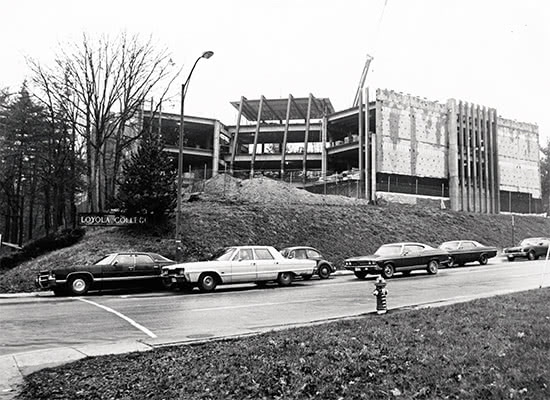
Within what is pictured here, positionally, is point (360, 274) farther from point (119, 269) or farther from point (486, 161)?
point (486, 161)

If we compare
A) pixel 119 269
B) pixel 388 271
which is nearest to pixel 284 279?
pixel 388 271

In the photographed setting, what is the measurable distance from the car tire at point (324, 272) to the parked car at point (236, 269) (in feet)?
7.87

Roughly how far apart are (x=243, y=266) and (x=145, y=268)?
374cm

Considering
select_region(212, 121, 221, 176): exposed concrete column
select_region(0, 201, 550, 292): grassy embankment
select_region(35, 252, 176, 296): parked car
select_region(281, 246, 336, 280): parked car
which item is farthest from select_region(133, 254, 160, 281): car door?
select_region(212, 121, 221, 176): exposed concrete column

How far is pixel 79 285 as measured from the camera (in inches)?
637

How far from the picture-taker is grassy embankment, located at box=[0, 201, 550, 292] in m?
21.5

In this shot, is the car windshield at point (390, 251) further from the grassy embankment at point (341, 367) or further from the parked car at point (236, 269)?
the grassy embankment at point (341, 367)

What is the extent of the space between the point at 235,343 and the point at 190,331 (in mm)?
2130

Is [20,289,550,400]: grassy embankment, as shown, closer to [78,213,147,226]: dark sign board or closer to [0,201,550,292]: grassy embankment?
[0,201,550,292]: grassy embankment

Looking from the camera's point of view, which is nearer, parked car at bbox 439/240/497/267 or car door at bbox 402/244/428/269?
car door at bbox 402/244/428/269

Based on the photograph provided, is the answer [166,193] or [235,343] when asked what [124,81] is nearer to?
[166,193]

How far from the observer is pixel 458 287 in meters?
15.0

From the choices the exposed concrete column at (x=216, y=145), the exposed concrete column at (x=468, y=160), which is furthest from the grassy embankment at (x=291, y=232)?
the exposed concrete column at (x=216, y=145)

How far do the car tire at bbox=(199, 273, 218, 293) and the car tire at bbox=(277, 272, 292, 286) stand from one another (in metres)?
2.62
